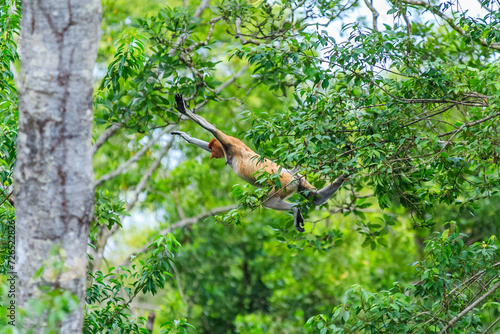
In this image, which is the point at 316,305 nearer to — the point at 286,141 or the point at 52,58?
the point at 286,141

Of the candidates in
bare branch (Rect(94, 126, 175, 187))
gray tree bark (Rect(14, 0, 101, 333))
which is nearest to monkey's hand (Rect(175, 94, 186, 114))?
gray tree bark (Rect(14, 0, 101, 333))

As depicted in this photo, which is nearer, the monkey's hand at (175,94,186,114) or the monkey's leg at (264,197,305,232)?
the monkey's hand at (175,94,186,114)

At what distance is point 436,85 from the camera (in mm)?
4133

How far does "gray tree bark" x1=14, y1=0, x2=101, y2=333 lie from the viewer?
2.20 meters

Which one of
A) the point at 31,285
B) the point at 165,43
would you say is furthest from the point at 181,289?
the point at 31,285

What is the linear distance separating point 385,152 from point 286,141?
882 mm

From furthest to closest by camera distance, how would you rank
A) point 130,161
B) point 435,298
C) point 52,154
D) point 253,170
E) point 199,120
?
point 130,161
point 253,170
point 199,120
point 435,298
point 52,154

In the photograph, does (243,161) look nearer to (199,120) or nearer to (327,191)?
(199,120)

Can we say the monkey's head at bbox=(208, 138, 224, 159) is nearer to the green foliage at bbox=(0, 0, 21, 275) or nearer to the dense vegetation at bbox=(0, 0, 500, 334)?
the dense vegetation at bbox=(0, 0, 500, 334)

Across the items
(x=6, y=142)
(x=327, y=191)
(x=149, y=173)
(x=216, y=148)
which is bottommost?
(x=327, y=191)

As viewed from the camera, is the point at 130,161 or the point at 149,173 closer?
the point at 130,161

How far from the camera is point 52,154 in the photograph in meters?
2.20

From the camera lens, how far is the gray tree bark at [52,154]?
2195 millimetres

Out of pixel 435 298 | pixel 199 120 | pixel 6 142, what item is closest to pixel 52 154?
pixel 6 142
